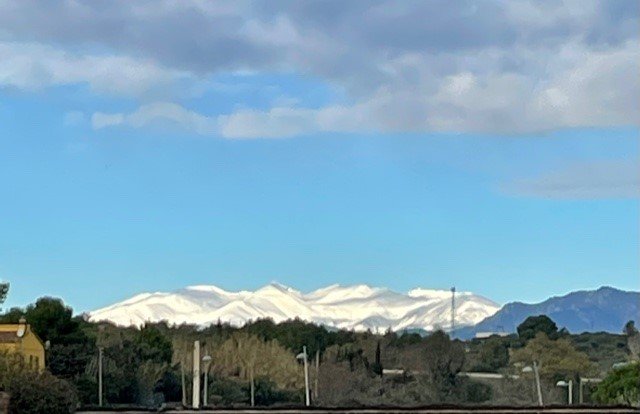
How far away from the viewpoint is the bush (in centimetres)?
2589

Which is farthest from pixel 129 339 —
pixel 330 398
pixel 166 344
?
pixel 330 398

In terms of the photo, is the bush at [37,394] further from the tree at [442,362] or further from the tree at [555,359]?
the tree at [555,359]

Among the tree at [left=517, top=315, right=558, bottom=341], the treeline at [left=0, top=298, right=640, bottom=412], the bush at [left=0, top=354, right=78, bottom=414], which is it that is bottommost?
the bush at [left=0, top=354, right=78, bottom=414]

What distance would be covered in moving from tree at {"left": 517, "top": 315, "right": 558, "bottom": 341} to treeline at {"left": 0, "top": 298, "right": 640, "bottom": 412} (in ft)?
35.9

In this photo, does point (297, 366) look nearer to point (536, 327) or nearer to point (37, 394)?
point (536, 327)

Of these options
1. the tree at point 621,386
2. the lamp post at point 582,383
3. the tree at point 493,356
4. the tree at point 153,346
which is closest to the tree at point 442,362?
the tree at point 493,356

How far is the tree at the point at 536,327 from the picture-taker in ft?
374

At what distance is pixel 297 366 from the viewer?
85.6 metres

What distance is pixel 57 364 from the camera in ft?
225

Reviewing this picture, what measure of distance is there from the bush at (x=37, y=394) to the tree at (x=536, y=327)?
8678cm

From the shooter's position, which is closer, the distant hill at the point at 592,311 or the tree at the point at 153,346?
the tree at the point at 153,346

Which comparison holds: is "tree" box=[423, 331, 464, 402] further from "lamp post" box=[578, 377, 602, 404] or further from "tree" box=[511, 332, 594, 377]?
"lamp post" box=[578, 377, 602, 404]

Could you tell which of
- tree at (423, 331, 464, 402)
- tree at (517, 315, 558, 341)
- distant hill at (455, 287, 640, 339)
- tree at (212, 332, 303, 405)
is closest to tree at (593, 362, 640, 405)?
tree at (423, 331, 464, 402)

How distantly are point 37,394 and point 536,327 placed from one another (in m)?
95.6
